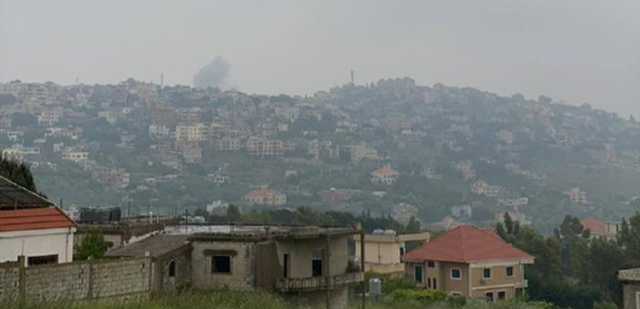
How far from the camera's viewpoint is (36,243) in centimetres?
1648

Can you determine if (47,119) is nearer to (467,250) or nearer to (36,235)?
(467,250)

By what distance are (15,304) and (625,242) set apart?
165 feet

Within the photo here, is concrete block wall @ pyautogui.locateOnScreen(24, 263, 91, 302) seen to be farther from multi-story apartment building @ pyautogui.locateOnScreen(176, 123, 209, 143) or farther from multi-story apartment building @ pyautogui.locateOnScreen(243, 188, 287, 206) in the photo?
multi-story apartment building @ pyautogui.locateOnScreen(176, 123, 209, 143)

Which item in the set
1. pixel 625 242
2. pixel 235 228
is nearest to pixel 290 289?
pixel 235 228

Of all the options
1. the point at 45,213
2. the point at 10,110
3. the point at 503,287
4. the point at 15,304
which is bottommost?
the point at 503,287

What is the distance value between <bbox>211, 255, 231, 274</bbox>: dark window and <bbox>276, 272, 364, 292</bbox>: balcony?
1.59m

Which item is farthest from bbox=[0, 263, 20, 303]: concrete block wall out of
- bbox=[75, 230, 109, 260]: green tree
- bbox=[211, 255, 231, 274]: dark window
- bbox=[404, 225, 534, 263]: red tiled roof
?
bbox=[404, 225, 534, 263]: red tiled roof

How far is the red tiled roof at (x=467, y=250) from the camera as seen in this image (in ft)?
143

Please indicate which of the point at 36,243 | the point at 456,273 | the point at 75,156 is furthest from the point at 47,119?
the point at 36,243

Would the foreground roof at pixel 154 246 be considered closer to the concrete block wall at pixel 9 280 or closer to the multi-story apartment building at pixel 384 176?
the concrete block wall at pixel 9 280

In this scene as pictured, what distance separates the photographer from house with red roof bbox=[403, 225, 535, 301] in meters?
42.9

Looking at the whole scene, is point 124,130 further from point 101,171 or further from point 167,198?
point 167,198

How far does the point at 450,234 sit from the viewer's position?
4606 centimetres

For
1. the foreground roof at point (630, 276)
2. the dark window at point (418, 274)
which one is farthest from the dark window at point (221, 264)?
the dark window at point (418, 274)
